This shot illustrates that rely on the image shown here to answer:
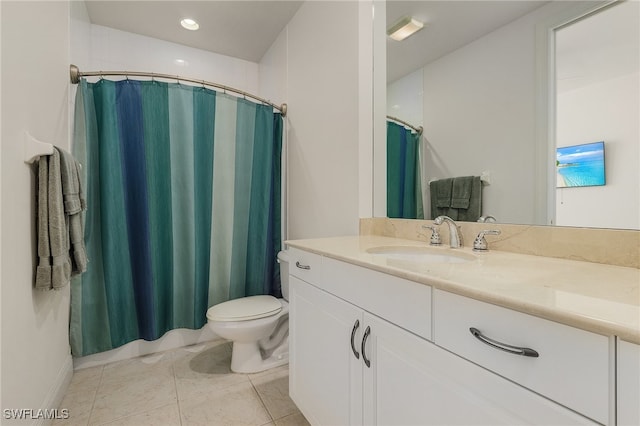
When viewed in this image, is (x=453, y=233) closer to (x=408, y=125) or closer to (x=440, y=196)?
(x=440, y=196)

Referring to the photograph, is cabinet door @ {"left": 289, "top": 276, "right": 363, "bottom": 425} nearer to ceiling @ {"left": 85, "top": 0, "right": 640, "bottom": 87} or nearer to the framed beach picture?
the framed beach picture

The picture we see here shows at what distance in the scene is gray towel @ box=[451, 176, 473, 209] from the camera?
1224 mm

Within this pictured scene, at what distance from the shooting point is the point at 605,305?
0.48 m

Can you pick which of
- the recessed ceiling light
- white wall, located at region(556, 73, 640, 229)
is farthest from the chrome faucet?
the recessed ceiling light

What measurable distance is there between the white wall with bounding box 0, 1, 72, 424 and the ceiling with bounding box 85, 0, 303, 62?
1.98ft

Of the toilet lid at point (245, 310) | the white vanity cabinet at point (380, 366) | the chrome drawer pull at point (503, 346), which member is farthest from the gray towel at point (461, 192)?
the toilet lid at point (245, 310)

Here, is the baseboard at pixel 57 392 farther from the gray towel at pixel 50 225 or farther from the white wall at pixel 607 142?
the white wall at pixel 607 142

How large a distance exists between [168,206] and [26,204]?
2.59 feet

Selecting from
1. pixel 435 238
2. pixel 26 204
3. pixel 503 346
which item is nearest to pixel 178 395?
pixel 26 204

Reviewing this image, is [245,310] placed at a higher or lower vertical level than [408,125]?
lower

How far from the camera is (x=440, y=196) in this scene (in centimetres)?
133

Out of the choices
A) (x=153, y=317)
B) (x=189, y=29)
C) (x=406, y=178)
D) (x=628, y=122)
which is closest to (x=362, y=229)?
(x=406, y=178)

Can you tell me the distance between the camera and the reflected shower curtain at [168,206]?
1.73m

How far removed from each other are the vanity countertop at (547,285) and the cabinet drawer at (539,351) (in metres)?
0.02
